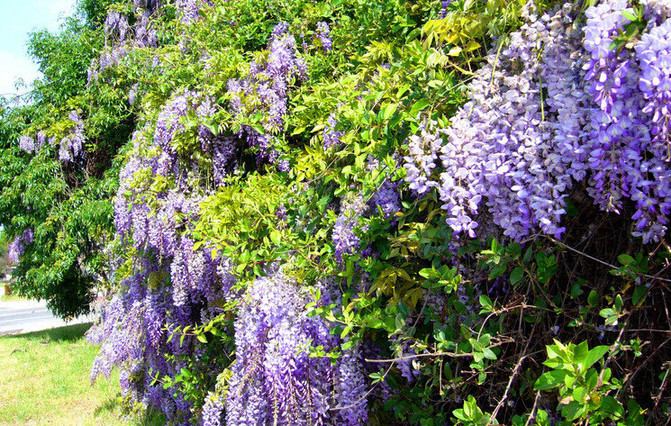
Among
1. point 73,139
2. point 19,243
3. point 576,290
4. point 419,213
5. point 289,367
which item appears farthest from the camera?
point 19,243

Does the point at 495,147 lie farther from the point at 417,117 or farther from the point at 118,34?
the point at 118,34

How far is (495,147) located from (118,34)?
8.85 m

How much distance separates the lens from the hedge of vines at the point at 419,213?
129 cm

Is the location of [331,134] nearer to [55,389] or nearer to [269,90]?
[269,90]

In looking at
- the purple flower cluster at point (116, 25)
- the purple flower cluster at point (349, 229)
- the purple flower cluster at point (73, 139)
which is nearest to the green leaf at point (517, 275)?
the purple flower cluster at point (349, 229)

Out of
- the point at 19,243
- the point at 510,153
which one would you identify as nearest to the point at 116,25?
the point at 19,243

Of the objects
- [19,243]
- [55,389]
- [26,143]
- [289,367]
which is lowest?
[55,389]

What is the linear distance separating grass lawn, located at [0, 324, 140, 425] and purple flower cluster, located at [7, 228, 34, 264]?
1.96m

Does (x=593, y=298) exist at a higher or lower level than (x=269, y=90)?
lower

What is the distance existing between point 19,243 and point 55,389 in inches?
188

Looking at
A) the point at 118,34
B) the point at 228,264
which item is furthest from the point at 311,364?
the point at 118,34

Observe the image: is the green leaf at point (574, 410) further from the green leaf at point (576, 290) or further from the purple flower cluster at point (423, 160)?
the purple flower cluster at point (423, 160)

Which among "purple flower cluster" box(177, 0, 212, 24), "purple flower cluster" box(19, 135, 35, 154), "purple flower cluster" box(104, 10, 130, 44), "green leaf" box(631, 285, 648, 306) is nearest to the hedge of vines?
"green leaf" box(631, 285, 648, 306)

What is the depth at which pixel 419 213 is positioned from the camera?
6.34 feet
